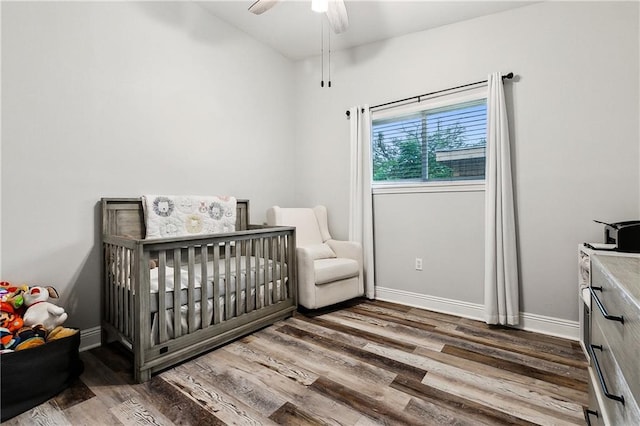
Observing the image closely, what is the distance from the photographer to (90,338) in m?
1.97

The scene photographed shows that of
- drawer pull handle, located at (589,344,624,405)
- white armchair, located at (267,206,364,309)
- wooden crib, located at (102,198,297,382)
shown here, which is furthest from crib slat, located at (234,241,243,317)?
drawer pull handle, located at (589,344,624,405)

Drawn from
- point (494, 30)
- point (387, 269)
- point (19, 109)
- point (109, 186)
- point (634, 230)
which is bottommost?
point (387, 269)

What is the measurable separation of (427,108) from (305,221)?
1.66m

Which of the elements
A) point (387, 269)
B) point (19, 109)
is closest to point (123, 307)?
point (19, 109)

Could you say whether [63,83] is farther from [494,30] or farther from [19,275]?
[494,30]

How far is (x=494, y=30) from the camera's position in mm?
2461

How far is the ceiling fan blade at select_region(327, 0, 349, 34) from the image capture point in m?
2.00

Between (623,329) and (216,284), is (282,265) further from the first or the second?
(623,329)

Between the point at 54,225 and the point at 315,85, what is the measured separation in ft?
9.25

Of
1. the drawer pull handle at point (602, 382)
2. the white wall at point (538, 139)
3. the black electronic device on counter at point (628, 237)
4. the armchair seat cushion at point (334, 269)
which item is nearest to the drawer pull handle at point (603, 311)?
the drawer pull handle at point (602, 382)

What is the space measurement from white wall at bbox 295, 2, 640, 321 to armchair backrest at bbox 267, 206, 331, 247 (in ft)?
2.03

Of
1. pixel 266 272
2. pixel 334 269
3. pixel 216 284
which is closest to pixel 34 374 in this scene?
pixel 216 284

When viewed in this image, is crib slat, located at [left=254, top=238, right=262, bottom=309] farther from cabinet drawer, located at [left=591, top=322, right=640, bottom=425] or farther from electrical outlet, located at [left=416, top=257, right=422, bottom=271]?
cabinet drawer, located at [left=591, top=322, right=640, bottom=425]

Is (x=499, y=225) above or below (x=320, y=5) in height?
below
